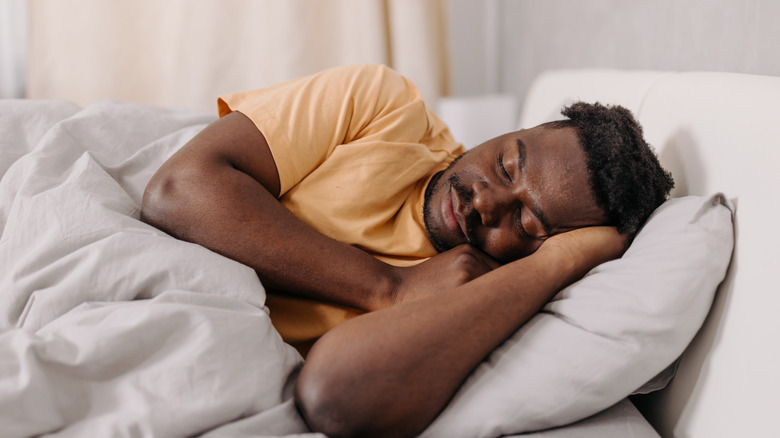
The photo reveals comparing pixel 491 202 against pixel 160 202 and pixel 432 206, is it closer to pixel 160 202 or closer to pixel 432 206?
pixel 432 206

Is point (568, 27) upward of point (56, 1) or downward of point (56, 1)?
downward

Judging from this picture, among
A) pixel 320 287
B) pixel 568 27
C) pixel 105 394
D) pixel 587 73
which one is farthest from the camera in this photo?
pixel 568 27

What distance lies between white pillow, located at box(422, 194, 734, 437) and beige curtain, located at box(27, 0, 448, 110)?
5.51ft

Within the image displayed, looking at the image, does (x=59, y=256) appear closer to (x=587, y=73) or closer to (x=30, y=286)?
(x=30, y=286)

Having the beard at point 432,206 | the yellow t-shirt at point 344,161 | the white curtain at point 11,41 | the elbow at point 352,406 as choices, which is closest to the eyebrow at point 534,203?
the beard at point 432,206

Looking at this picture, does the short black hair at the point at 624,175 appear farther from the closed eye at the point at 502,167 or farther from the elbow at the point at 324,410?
the elbow at the point at 324,410

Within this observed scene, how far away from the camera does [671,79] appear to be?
46.1 inches

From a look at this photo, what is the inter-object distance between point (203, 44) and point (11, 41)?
744 mm

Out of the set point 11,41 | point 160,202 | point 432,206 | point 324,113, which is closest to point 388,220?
point 432,206

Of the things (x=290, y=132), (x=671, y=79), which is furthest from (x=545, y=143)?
(x=290, y=132)

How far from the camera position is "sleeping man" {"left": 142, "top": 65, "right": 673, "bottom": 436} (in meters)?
0.81

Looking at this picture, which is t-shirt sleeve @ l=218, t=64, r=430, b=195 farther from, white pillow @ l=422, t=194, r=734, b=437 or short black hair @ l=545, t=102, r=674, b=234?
white pillow @ l=422, t=194, r=734, b=437

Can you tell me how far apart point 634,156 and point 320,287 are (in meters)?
0.56

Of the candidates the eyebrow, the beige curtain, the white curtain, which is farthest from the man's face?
the white curtain
